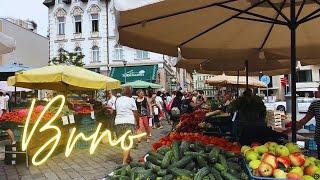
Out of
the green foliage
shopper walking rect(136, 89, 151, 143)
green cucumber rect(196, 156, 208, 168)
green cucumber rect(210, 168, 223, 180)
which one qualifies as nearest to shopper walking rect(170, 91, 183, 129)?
shopper walking rect(136, 89, 151, 143)

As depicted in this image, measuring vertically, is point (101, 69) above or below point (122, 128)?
above

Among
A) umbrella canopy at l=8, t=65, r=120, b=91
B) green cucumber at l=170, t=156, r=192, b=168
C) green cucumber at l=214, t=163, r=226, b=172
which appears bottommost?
green cucumber at l=214, t=163, r=226, b=172

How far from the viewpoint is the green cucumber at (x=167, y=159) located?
13.8 feet

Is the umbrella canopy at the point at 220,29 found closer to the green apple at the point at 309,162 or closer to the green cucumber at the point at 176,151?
the green cucumber at the point at 176,151

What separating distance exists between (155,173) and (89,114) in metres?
10.5

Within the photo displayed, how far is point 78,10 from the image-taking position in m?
51.4

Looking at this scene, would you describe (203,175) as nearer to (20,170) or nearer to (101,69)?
(20,170)

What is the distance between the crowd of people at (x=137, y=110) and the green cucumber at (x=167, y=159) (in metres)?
5.40

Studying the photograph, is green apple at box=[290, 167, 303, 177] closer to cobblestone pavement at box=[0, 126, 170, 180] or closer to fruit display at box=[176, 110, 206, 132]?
fruit display at box=[176, 110, 206, 132]

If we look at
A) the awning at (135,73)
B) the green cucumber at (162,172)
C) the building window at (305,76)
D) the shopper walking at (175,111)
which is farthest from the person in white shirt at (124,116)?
the building window at (305,76)

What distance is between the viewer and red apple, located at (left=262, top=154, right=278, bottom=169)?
3727mm

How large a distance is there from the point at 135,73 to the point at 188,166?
43.9m

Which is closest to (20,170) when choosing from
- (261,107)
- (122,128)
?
(122,128)

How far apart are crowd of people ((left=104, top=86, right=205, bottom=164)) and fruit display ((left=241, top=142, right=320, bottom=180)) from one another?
5842 millimetres
